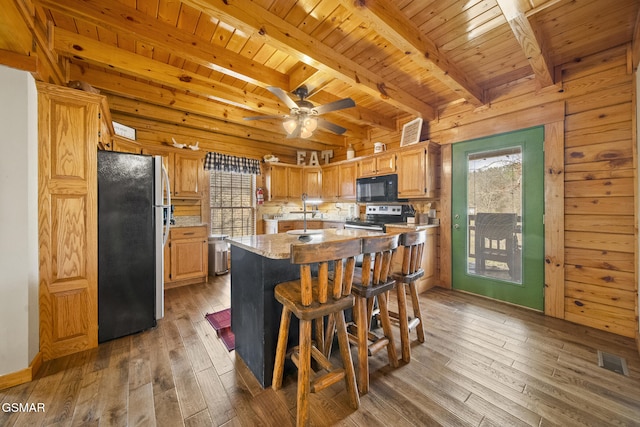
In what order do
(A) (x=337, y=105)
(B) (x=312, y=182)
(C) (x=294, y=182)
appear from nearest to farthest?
(A) (x=337, y=105) < (C) (x=294, y=182) < (B) (x=312, y=182)

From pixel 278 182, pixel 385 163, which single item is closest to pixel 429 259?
pixel 385 163

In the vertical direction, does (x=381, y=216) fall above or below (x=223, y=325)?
above

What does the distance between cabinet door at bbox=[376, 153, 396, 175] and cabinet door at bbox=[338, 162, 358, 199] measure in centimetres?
58

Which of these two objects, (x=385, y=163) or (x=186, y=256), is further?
(x=385, y=163)

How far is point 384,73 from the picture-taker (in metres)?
2.94

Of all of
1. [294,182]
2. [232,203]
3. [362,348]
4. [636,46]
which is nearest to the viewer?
[362,348]

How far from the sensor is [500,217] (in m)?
3.12

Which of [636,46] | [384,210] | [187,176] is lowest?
[384,210]

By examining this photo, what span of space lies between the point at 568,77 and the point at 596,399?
3.08 meters

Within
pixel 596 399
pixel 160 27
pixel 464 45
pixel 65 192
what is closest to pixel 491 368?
pixel 596 399

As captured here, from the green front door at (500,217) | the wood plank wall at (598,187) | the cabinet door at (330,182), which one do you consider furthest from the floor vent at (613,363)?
the cabinet door at (330,182)

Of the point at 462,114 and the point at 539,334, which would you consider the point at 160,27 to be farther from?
the point at 539,334

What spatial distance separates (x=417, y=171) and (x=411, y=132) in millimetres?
749

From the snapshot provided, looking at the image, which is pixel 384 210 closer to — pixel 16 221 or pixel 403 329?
pixel 403 329
